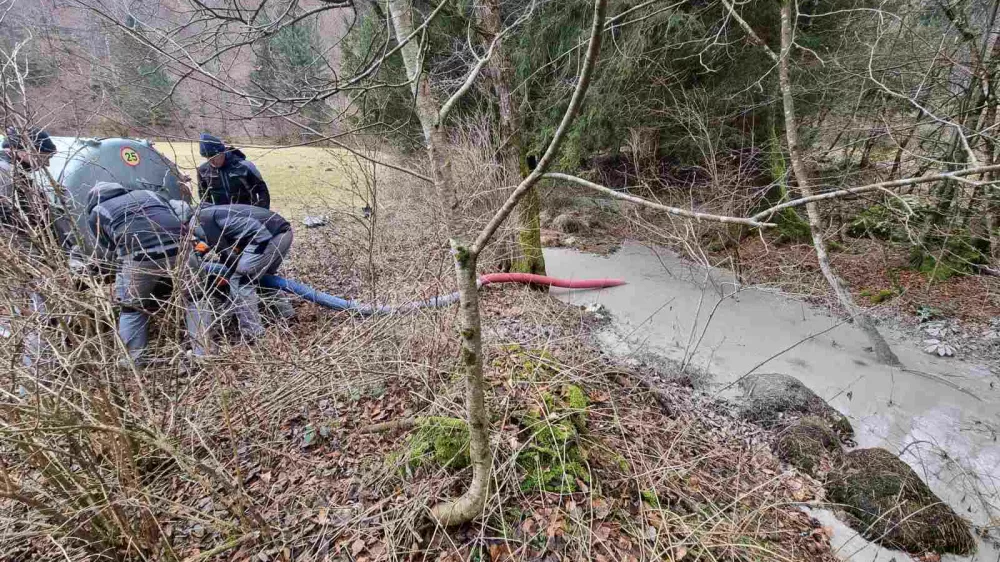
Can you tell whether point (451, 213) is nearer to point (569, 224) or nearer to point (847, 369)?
point (847, 369)

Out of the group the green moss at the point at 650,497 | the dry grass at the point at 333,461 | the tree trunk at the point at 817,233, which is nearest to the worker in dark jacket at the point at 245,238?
the dry grass at the point at 333,461

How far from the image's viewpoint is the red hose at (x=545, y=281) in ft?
19.4

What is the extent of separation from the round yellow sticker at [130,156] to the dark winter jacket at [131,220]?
34.6 inches

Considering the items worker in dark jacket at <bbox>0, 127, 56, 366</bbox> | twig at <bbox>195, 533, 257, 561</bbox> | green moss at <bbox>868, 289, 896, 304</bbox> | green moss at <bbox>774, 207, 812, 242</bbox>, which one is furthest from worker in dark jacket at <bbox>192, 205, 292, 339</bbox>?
green moss at <bbox>774, 207, 812, 242</bbox>

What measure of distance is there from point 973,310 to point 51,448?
8.77 metres

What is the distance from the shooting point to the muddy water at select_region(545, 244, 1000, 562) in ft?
10.3

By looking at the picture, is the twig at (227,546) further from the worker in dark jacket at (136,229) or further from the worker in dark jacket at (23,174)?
the worker in dark jacket at (23,174)

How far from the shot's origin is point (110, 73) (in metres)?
1.99

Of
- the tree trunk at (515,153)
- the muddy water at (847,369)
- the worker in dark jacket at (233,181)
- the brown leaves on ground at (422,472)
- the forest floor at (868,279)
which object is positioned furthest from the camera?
the tree trunk at (515,153)

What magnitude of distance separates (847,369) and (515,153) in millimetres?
4966

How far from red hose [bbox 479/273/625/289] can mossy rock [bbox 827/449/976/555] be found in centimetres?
378

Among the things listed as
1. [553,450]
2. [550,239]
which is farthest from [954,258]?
[553,450]

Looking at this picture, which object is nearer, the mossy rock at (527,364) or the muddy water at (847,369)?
the mossy rock at (527,364)

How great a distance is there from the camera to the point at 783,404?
3.76 metres
